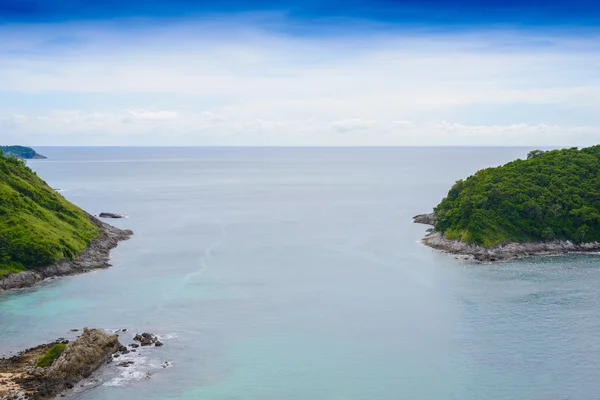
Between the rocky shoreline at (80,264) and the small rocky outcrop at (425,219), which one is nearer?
the rocky shoreline at (80,264)

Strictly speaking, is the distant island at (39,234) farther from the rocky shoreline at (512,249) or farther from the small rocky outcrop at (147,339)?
the rocky shoreline at (512,249)

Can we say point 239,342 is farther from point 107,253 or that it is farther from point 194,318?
point 107,253

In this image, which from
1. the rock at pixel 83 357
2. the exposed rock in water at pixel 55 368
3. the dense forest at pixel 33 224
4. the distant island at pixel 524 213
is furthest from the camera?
the distant island at pixel 524 213

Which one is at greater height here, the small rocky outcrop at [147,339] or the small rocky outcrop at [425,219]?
the small rocky outcrop at [425,219]

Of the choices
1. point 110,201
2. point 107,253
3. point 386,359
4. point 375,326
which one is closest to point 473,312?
point 375,326

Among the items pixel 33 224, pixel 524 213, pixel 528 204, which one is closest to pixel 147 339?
pixel 33 224

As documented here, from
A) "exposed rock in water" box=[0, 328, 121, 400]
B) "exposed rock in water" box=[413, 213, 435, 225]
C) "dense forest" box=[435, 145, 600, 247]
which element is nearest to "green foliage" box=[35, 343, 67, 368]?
"exposed rock in water" box=[0, 328, 121, 400]

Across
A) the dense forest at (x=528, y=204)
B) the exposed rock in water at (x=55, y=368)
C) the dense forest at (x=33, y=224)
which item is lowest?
the exposed rock in water at (x=55, y=368)

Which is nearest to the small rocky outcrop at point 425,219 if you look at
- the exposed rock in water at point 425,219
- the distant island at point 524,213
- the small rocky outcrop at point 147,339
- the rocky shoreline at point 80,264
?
the exposed rock in water at point 425,219
